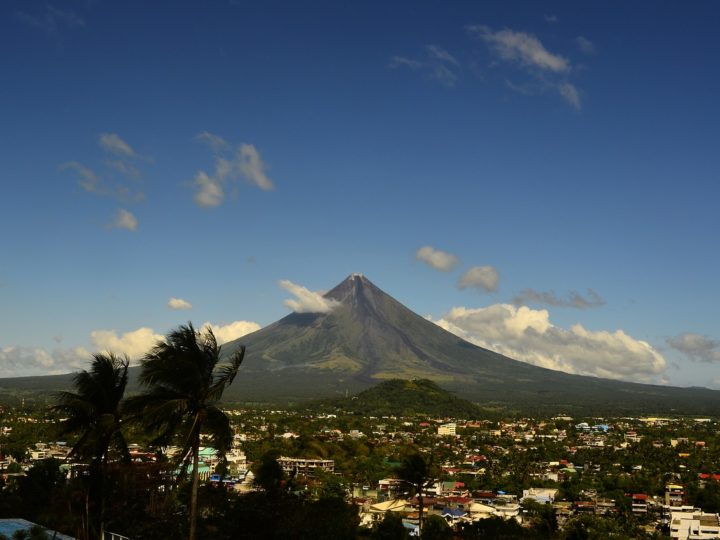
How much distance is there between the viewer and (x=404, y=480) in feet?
103

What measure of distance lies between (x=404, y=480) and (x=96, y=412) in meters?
20.1

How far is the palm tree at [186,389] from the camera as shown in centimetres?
1137

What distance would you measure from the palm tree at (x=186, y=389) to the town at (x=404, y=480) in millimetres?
1189

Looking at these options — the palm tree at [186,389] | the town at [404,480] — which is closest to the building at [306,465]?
the town at [404,480]

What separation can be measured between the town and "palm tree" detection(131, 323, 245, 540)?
119 cm

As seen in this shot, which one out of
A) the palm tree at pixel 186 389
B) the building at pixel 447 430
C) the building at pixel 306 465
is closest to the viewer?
the palm tree at pixel 186 389

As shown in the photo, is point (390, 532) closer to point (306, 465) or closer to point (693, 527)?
point (693, 527)

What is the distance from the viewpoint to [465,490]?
6231 cm

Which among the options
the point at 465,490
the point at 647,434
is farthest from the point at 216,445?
the point at 647,434

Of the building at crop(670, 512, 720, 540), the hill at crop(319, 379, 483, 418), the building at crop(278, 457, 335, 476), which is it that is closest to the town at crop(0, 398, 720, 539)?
the building at crop(670, 512, 720, 540)

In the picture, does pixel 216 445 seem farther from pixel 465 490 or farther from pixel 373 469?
pixel 373 469

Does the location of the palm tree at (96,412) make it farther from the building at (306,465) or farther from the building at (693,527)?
the building at (306,465)

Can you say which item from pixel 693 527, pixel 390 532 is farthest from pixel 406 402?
pixel 390 532

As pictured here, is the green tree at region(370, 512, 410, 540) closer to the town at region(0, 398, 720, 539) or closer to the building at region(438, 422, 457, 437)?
the town at region(0, 398, 720, 539)
